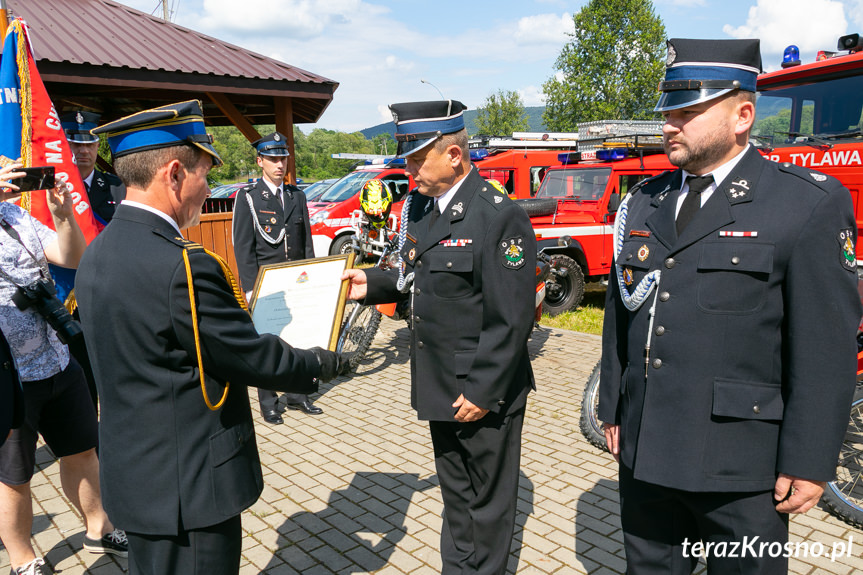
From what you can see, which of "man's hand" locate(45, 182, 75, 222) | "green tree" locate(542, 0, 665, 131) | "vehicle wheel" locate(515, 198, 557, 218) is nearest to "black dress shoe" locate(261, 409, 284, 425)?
"man's hand" locate(45, 182, 75, 222)

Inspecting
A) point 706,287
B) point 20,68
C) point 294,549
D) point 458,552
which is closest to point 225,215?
point 20,68

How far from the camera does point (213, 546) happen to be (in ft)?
6.63

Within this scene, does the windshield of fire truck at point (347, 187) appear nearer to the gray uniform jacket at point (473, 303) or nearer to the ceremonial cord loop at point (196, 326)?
the gray uniform jacket at point (473, 303)

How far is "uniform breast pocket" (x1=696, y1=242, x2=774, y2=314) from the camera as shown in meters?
1.88

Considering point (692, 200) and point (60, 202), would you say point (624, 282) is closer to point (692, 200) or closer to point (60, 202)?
point (692, 200)

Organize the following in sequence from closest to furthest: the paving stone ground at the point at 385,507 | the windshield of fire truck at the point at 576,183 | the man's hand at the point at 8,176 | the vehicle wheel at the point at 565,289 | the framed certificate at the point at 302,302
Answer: the framed certificate at the point at 302,302 < the man's hand at the point at 8,176 < the paving stone ground at the point at 385,507 < the vehicle wheel at the point at 565,289 < the windshield of fire truck at the point at 576,183

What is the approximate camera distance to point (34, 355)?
287 cm

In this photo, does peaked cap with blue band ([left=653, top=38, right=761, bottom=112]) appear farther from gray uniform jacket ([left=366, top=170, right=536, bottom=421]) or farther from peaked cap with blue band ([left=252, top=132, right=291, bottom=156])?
peaked cap with blue band ([left=252, top=132, right=291, bottom=156])

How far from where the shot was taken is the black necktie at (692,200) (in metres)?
2.09

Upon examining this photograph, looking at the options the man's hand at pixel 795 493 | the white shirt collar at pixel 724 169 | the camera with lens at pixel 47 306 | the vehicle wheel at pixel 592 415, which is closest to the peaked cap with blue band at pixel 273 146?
the camera with lens at pixel 47 306

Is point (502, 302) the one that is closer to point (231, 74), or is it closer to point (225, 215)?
point (231, 74)

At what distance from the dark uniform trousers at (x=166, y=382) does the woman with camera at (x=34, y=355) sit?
1070 mm

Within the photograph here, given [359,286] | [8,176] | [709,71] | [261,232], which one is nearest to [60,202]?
[8,176]

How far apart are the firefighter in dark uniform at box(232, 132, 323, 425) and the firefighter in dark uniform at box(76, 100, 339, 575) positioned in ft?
11.0
